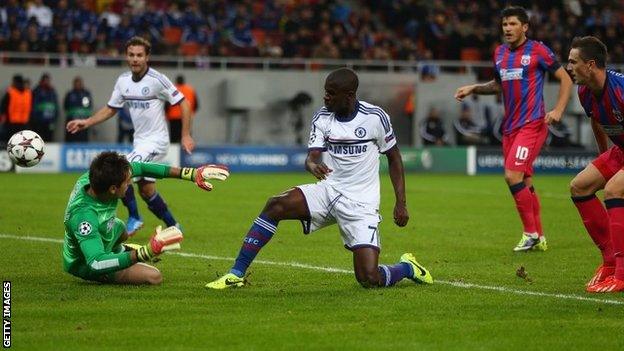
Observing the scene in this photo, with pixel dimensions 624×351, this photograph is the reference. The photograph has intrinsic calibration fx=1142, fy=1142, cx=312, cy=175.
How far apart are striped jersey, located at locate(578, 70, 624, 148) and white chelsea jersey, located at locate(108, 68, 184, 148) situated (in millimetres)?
5938

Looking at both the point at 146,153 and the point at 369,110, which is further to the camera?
the point at 146,153

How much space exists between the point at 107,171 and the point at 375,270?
227cm

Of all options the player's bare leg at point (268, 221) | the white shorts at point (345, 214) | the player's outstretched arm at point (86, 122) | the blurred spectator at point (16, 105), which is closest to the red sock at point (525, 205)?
the white shorts at point (345, 214)

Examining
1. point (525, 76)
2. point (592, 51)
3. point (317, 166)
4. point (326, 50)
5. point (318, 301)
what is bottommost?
point (318, 301)

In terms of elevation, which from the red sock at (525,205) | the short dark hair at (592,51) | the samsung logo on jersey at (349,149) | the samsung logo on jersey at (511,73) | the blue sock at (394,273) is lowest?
the blue sock at (394,273)

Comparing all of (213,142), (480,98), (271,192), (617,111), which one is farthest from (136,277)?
(480,98)

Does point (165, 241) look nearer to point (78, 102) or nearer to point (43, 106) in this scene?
point (78, 102)

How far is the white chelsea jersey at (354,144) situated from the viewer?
9234mm

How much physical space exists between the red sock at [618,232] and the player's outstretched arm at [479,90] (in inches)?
137

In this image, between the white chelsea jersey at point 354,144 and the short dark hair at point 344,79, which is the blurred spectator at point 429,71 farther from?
the short dark hair at point 344,79

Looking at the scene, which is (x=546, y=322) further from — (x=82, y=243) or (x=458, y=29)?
(x=458, y=29)

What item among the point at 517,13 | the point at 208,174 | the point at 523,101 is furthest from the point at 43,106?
the point at 208,174

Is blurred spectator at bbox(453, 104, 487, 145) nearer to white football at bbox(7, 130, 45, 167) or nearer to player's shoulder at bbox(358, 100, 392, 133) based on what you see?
white football at bbox(7, 130, 45, 167)

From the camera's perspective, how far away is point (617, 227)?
30.3ft
